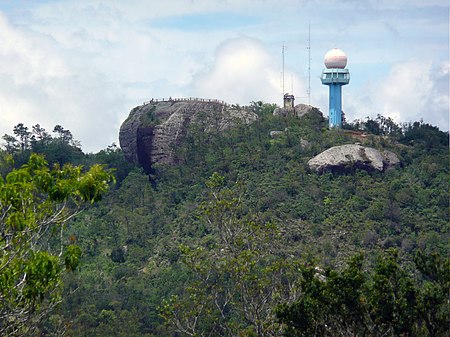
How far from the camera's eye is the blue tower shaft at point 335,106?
62094mm

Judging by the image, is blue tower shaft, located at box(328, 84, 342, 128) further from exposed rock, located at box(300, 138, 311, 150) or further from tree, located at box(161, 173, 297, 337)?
tree, located at box(161, 173, 297, 337)

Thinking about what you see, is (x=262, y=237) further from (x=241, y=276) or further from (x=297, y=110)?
(x=297, y=110)

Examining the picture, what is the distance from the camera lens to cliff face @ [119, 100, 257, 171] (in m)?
64.1

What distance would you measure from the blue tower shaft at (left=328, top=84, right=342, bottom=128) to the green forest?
759mm

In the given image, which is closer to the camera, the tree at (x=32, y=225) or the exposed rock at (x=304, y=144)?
the tree at (x=32, y=225)

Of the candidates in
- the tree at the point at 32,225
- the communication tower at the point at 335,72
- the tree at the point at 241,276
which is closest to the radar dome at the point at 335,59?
the communication tower at the point at 335,72

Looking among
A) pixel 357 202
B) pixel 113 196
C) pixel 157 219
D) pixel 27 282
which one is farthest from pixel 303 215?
pixel 27 282

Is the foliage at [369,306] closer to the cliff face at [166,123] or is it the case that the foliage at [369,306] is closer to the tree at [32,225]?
the tree at [32,225]

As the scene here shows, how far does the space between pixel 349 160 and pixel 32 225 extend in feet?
142

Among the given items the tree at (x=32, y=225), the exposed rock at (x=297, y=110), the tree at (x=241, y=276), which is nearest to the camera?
the tree at (x=32, y=225)

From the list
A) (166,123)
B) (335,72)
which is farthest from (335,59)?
(166,123)

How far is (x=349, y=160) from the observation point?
57.7 m

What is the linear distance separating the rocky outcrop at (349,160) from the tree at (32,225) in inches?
1685

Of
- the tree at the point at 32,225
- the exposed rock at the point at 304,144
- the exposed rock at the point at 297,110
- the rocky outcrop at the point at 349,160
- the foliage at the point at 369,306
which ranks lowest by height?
the foliage at the point at 369,306
